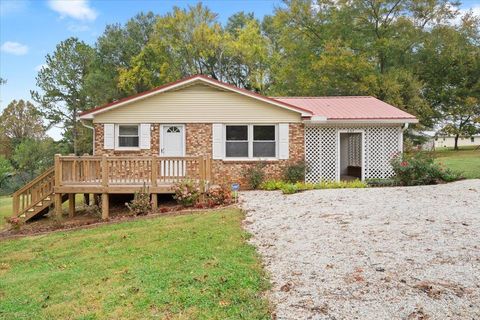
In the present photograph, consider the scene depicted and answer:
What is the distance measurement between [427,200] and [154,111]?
936 cm

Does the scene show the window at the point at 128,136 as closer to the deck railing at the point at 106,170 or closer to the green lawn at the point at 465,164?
the deck railing at the point at 106,170

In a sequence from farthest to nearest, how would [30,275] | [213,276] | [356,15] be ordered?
[356,15] → [30,275] → [213,276]

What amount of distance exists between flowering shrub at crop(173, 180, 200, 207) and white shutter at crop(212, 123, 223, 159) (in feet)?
11.6

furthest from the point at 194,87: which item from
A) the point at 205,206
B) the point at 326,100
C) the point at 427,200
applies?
the point at 427,200

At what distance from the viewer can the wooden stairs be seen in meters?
11.3

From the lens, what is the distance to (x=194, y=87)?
1419 centimetres

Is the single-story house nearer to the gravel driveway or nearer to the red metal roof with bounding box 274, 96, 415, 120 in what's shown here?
the red metal roof with bounding box 274, 96, 415, 120

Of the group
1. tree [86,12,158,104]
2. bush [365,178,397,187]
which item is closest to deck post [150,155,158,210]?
bush [365,178,397,187]

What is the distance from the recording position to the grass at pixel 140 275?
4.24 metres

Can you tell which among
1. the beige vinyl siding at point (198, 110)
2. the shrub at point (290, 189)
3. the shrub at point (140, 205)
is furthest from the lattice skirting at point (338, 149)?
the shrub at point (140, 205)

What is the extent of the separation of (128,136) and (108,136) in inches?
27.2

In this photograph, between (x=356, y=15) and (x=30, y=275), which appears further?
(x=356, y=15)

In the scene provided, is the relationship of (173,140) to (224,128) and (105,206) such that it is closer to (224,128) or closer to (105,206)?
(224,128)

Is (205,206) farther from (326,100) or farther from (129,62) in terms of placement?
(129,62)
